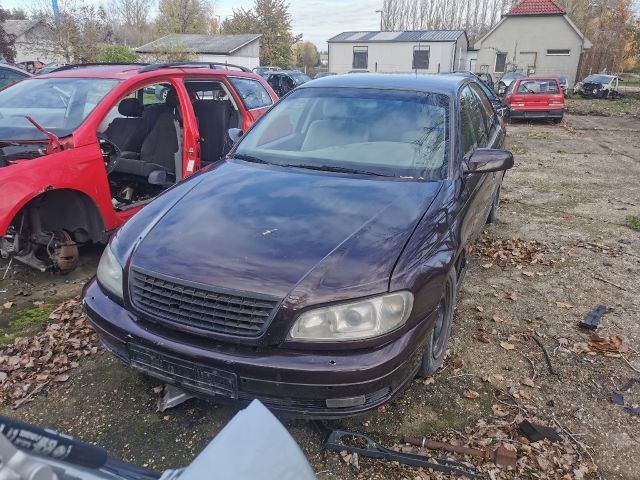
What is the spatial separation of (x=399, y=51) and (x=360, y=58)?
136 inches

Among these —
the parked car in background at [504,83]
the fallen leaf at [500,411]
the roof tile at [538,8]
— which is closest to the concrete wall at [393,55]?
the roof tile at [538,8]

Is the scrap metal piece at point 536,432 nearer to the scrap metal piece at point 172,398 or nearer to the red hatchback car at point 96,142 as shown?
the scrap metal piece at point 172,398

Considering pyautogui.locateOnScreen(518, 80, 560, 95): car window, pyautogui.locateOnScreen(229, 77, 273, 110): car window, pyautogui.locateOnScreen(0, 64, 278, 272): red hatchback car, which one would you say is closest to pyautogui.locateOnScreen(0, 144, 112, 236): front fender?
pyautogui.locateOnScreen(0, 64, 278, 272): red hatchback car

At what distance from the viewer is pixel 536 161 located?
10.2 metres

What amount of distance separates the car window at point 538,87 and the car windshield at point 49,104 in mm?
14973

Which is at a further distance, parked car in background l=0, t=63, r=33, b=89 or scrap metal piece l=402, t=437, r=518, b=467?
parked car in background l=0, t=63, r=33, b=89

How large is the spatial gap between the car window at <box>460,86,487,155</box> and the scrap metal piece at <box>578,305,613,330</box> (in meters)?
1.59

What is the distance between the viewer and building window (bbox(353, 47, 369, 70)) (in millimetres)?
42312

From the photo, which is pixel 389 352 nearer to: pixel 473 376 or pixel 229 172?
pixel 473 376

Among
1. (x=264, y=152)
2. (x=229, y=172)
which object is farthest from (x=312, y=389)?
(x=264, y=152)

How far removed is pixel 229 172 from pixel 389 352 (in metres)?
1.73

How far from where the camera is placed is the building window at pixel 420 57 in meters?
41.2

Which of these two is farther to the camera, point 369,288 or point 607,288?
point 607,288

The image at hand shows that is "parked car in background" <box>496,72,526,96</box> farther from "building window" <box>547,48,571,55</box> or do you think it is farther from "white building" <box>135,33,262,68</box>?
"white building" <box>135,33,262,68</box>
